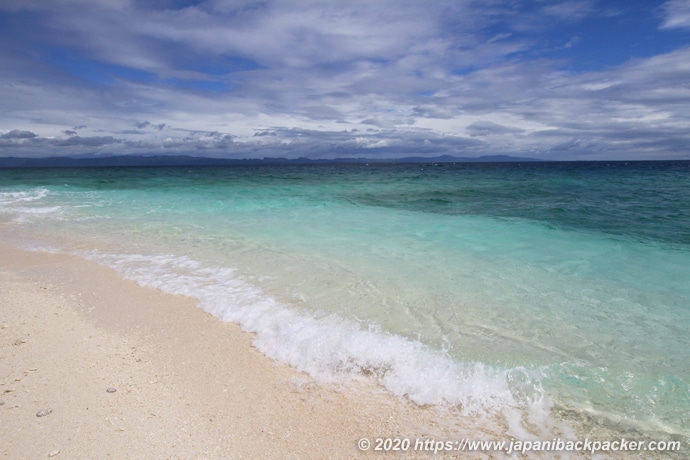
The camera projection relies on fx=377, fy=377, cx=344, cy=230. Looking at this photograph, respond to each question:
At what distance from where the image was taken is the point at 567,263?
26.8 ft

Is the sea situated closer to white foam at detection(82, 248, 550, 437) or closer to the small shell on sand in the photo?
white foam at detection(82, 248, 550, 437)

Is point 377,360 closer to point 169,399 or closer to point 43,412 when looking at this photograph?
point 169,399

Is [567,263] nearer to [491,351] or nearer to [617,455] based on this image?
[491,351]

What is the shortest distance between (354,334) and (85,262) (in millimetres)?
6631

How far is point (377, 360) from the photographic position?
4227 mm

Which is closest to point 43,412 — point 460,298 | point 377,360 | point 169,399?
point 169,399

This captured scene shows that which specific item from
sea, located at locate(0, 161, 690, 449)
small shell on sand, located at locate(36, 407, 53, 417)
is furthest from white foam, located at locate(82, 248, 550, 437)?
small shell on sand, located at locate(36, 407, 53, 417)

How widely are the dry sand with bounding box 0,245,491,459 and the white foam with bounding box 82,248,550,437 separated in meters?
0.20

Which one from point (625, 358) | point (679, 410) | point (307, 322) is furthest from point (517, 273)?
point (307, 322)

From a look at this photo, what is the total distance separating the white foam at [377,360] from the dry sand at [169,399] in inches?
7.8

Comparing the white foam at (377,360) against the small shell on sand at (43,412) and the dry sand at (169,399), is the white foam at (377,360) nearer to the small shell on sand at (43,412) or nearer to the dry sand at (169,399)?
the dry sand at (169,399)

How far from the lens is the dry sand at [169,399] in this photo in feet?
9.89

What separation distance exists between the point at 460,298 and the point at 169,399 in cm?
434

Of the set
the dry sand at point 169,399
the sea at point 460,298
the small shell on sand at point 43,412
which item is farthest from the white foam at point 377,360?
the small shell on sand at point 43,412
